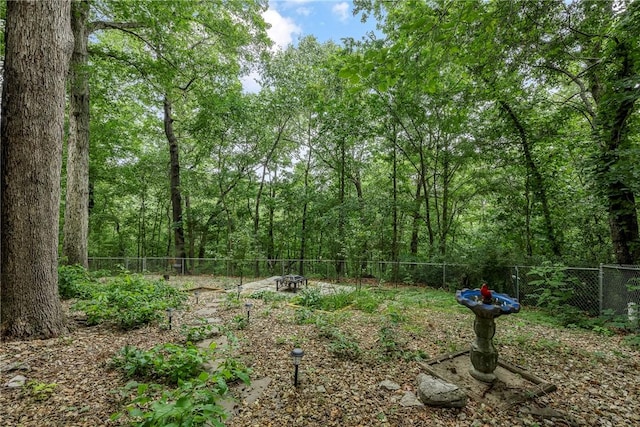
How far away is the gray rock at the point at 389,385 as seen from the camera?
2533mm

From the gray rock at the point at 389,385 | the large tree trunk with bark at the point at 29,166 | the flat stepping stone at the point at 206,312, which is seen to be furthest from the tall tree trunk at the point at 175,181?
the gray rock at the point at 389,385

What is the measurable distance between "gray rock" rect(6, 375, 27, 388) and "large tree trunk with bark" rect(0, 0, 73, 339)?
91 centimetres

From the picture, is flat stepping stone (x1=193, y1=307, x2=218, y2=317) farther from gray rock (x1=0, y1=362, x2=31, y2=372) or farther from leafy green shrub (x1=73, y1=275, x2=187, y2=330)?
gray rock (x1=0, y1=362, x2=31, y2=372)

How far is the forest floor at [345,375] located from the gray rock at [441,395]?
6 centimetres

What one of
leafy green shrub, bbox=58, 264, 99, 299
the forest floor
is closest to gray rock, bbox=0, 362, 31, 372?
the forest floor

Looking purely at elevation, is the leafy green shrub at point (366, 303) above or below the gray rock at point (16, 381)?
below

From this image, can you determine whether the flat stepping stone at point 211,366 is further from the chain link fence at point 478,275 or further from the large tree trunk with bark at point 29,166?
the chain link fence at point 478,275

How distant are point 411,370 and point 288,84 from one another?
1126 cm

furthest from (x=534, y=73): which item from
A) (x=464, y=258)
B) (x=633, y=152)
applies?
(x=464, y=258)

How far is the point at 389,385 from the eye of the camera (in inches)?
101

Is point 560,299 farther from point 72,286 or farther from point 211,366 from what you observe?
point 72,286

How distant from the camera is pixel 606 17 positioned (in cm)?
388

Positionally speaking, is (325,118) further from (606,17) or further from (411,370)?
(411,370)

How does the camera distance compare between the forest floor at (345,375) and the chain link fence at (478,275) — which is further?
the chain link fence at (478,275)
